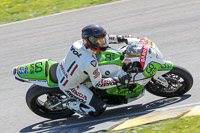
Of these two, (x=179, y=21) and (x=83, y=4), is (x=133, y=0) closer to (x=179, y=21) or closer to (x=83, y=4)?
(x=83, y=4)

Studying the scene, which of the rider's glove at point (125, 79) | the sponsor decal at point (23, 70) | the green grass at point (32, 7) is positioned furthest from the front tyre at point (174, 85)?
the green grass at point (32, 7)

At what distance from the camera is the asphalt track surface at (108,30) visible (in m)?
6.97

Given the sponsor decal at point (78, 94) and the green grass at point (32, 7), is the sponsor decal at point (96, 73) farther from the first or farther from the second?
the green grass at point (32, 7)

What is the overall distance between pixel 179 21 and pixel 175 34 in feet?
3.04

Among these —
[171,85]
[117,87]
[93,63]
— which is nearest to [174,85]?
[171,85]

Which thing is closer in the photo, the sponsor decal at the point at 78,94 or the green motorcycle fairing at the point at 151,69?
A: the green motorcycle fairing at the point at 151,69

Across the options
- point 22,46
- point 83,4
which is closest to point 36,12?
point 83,4

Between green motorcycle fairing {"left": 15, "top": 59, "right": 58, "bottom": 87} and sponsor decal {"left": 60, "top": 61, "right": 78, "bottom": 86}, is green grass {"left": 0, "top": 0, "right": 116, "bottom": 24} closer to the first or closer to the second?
green motorcycle fairing {"left": 15, "top": 59, "right": 58, "bottom": 87}

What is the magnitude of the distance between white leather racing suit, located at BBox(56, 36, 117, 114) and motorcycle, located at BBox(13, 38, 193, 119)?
172 millimetres

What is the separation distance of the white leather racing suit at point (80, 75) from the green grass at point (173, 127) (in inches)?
35.0

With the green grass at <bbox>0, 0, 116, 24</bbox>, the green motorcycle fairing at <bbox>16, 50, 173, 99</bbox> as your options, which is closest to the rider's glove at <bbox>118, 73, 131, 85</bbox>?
the green motorcycle fairing at <bbox>16, 50, 173, 99</bbox>

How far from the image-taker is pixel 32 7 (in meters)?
14.6

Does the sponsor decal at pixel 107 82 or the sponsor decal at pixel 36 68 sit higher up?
the sponsor decal at pixel 36 68

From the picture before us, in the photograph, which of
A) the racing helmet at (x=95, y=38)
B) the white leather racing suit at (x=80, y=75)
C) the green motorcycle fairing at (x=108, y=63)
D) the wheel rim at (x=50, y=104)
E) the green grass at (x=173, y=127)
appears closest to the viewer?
the green grass at (x=173, y=127)
